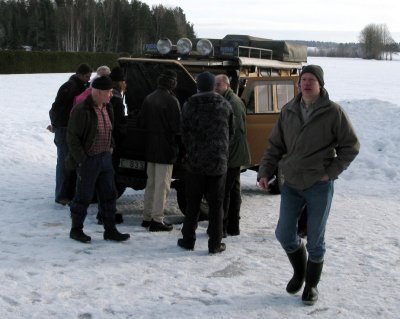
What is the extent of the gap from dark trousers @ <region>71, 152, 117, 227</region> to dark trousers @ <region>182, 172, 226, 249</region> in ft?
2.74

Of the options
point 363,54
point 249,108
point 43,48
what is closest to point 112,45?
point 43,48

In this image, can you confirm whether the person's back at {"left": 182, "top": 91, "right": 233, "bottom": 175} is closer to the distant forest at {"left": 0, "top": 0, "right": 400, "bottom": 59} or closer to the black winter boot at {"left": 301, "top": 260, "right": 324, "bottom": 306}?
the black winter boot at {"left": 301, "top": 260, "right": 324, "bottom": 306}

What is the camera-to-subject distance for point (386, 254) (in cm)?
588

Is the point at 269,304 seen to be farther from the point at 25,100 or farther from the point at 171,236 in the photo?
the point at 25,100

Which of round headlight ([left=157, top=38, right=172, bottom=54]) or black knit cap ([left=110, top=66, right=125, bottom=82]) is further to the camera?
round headlight ([left=157, top=38, right=172, bottom=54])

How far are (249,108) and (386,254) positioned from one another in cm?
274

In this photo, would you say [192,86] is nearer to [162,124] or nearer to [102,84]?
[162,124]

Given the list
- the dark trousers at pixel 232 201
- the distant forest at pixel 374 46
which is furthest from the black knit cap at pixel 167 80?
the distant forest at pixel 374 46

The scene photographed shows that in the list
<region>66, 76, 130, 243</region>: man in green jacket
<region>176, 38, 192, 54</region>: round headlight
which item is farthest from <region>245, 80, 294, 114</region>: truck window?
<region>66, 76, 130, 243</region>: man in green jacket

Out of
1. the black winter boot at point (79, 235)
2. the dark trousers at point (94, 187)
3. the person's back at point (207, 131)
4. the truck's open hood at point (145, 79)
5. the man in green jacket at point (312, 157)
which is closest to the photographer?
the man in green jacket at point (312, 157)

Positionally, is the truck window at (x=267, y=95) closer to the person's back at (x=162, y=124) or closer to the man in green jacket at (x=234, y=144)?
the man in green jacket at (x=234, y=144)

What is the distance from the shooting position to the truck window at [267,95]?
767 cm

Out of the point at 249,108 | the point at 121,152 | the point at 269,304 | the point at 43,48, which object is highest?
the point at 43,48

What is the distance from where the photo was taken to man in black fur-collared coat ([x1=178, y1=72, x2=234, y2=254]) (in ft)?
18.1
